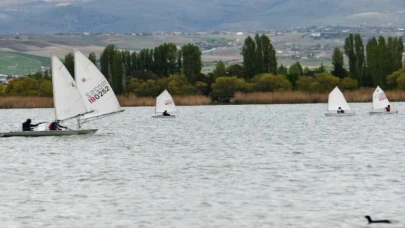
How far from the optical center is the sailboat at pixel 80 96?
203 feet

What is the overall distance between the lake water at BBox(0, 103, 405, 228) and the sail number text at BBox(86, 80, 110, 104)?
234 cm

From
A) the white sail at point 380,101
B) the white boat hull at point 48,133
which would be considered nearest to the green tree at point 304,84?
the white sail at point 380,101

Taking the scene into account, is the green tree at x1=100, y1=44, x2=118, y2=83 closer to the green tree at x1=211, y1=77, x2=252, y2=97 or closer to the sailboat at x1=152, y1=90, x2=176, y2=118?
the green tree at x1=211, y1=77, x2=252, y2=97

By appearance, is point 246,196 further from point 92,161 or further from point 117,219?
point 92,161

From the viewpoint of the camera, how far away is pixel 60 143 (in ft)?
195

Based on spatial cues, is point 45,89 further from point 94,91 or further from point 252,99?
point 94,91

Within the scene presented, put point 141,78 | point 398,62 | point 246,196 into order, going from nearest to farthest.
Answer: point 246,196, point 398,62, point 141,78

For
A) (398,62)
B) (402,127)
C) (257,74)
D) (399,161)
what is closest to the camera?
(399,161)

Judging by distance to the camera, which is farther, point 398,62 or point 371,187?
point 398,62

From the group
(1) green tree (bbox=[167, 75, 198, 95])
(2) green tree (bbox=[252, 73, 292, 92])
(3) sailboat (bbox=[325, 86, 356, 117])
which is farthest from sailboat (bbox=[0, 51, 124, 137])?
(1) green tree (bbox=[167, 75, 198, 95])

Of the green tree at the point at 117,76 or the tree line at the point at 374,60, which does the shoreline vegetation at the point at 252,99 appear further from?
the tree line at the point at 374,60

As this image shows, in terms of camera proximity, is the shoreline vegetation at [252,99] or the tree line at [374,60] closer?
the shoreline vegetation at [252,99]

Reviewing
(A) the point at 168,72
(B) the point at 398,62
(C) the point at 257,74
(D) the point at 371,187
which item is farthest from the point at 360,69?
(D) the point at 371,187

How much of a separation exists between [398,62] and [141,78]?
1533 inches
